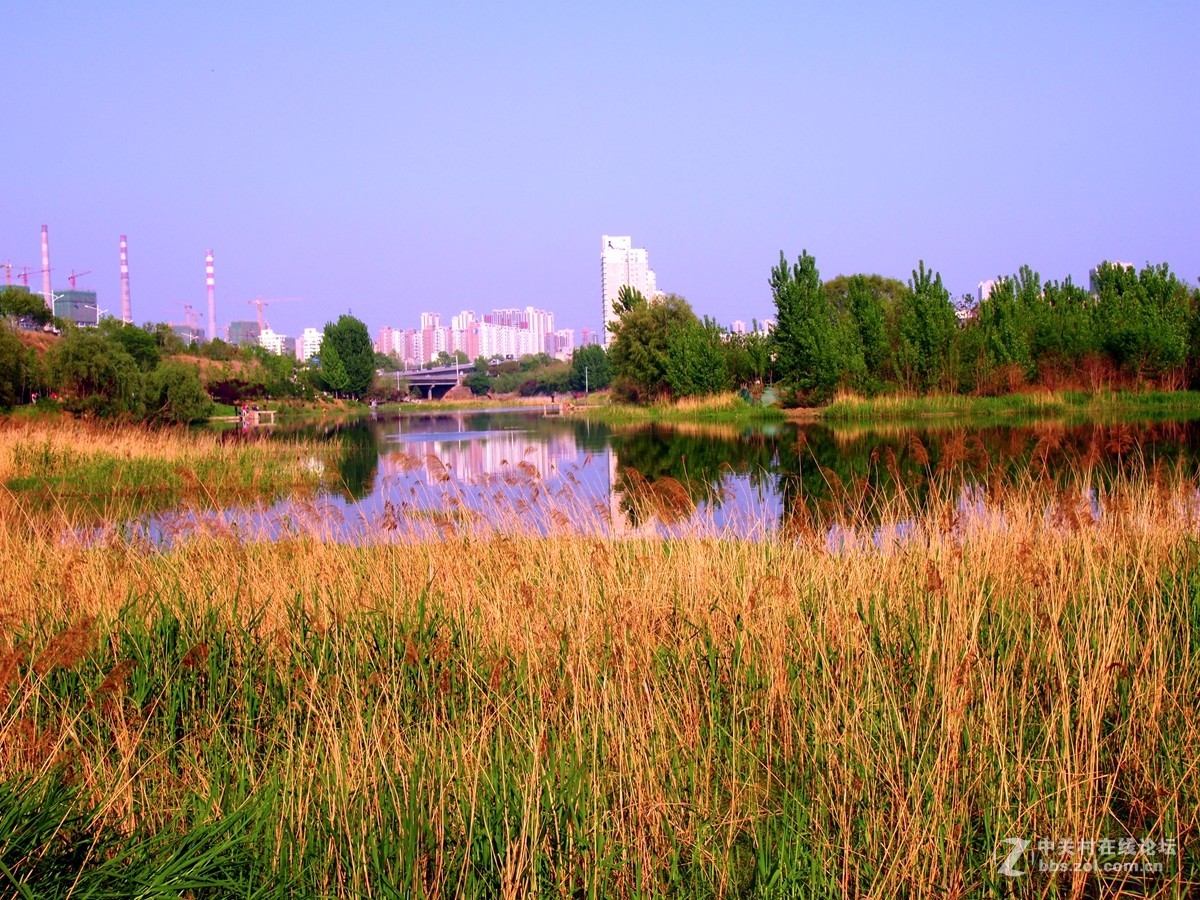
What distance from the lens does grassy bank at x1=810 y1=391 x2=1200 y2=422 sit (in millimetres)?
32656

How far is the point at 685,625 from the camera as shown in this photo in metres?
4.79

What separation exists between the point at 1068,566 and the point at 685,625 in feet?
7.75

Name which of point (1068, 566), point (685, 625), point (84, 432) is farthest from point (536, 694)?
point (84, 432)

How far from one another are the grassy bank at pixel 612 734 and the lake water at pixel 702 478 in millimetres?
2064

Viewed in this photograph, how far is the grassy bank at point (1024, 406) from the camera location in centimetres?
3266

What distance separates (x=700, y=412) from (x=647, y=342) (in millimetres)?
10013

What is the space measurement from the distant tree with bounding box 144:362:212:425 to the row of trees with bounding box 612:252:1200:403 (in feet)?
78.0

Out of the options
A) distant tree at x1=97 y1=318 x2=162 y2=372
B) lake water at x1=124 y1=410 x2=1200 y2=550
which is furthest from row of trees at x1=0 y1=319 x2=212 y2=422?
distant tree at x1=97 y1=318 x2=162 y2=372

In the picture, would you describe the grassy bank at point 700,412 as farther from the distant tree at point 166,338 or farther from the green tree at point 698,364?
the distant tree at point 166,338

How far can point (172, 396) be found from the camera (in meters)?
34.9

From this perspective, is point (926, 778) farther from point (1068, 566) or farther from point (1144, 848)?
point (1068, 566)

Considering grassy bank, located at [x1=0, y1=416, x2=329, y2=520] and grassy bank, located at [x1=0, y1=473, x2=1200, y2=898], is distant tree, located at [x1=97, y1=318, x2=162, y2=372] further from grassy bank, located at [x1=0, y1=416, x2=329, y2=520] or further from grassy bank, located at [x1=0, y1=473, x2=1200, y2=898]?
grassy bank, located at [x1=0, y1=473, x2=1200, y2=898]

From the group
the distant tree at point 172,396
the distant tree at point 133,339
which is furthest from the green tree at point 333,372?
the distant tree at point 172,396

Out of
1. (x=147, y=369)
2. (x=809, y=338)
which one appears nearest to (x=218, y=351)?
(x=147, y=369)
